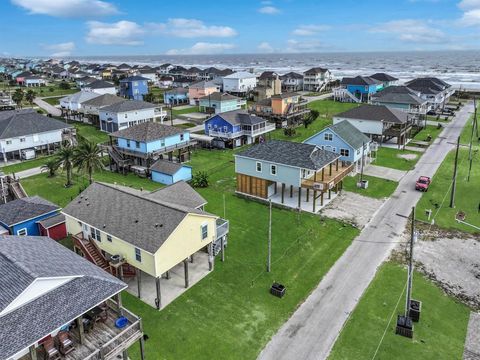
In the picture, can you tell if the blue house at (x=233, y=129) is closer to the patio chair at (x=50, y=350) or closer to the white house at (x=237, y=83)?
the patio chair at (x=50, y=350)

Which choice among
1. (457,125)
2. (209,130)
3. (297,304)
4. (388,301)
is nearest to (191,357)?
(297,304)

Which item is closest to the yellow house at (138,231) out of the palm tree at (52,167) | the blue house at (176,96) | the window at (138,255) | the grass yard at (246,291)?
the window at (138,255)

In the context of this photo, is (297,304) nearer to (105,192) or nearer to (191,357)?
(191,357)

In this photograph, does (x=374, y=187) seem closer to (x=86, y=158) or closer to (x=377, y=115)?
(x=377, y=115)

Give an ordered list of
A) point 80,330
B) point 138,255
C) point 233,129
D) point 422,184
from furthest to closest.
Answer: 1. point 233,129
2. point 422,184
3. point 138,255
4. point 80,330

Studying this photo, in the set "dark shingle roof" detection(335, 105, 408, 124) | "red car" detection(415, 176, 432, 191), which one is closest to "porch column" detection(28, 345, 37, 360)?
"red car" detection(415, 176, 432, 191)

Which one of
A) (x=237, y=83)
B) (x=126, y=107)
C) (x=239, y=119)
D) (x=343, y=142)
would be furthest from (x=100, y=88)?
(x=343, y=142)

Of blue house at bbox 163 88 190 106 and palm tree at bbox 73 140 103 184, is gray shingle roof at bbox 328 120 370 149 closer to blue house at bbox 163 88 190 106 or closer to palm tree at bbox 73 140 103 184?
palm tree at bbox 73 140 103 184
